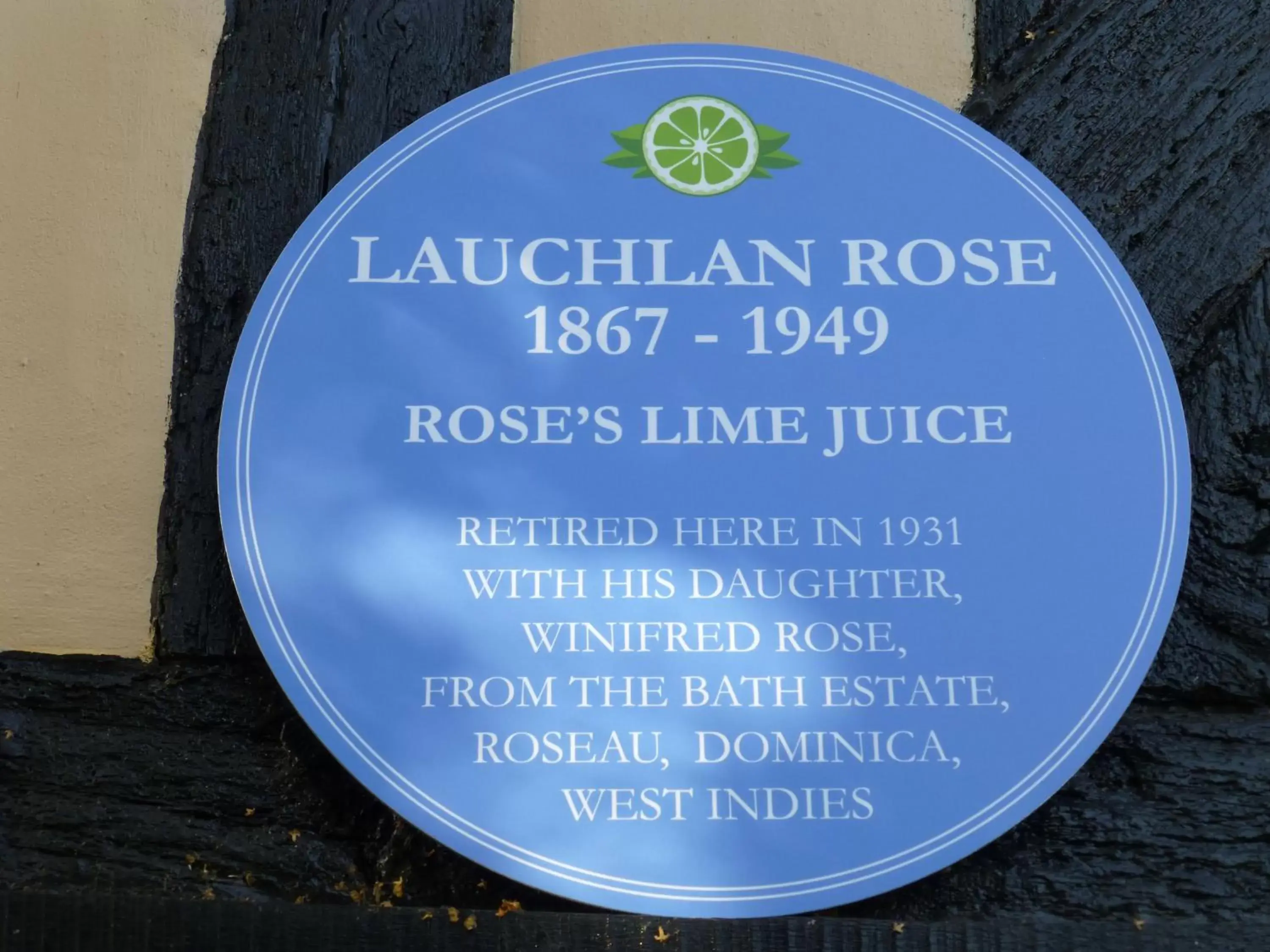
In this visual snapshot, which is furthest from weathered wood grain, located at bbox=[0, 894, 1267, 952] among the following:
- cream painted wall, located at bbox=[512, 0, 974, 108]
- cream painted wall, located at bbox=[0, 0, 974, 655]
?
cream painted wall, located at bbox=[512, 0, 974, 108]

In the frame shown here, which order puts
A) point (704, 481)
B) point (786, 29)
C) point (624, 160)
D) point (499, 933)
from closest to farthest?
point (499, 933) → point (704, 481) → point (624, 160) → point (786, 29)

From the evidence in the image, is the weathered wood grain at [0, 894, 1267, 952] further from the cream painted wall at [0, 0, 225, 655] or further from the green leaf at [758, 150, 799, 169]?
the green leaf at [758, 150, 799, 169]

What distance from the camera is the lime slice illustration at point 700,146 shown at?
2.11m

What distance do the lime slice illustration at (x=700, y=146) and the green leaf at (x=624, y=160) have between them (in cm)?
1

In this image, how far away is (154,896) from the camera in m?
1.81

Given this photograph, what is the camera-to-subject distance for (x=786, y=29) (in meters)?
2.30

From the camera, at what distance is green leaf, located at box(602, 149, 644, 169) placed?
212cm

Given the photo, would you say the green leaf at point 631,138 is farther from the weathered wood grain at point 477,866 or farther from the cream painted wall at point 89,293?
the cream painted wall at point 89,293

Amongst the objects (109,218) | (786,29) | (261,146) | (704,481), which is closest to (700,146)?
(786,29)

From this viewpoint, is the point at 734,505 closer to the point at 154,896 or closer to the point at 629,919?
the point at 629,919

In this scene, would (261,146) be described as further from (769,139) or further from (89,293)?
(769,139)

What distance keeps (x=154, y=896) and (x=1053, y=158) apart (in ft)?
5.29

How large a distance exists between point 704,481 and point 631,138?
0.53 meters

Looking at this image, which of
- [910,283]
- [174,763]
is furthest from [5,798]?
[910,283]
